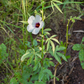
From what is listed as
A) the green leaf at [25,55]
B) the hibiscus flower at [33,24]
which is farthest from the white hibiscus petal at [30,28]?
the green leaf at [25,55]

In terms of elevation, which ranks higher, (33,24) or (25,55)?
(33,24)

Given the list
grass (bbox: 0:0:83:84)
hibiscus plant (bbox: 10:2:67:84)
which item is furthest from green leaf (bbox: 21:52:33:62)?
grass (bbox: 0:0:83:84)

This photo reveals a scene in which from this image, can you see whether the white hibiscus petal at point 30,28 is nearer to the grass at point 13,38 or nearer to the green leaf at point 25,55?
the grass at point 13,38

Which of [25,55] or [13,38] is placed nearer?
[25,55]

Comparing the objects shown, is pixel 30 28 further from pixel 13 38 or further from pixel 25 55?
pixel 13 38

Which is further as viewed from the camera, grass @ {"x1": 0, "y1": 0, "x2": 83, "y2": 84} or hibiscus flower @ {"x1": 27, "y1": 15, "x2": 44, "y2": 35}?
grass @ {"x1": 0, "y1": 0, "x2": 83, "y2": 84}

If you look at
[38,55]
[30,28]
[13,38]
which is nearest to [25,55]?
[38,55]

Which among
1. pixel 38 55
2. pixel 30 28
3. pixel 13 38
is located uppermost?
pixel 30 28

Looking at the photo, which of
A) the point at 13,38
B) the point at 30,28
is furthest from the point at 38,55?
the point at 13,38

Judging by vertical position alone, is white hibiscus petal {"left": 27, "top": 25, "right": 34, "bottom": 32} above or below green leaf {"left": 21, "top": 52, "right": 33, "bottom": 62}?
above

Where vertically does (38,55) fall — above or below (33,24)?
below

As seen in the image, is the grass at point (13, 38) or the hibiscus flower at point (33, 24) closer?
the hibiscus flower at point (33, 24)

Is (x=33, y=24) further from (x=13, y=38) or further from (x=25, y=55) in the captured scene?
(x=13, y=38)

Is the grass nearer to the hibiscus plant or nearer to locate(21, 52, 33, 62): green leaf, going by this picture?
the hibiscus plant
